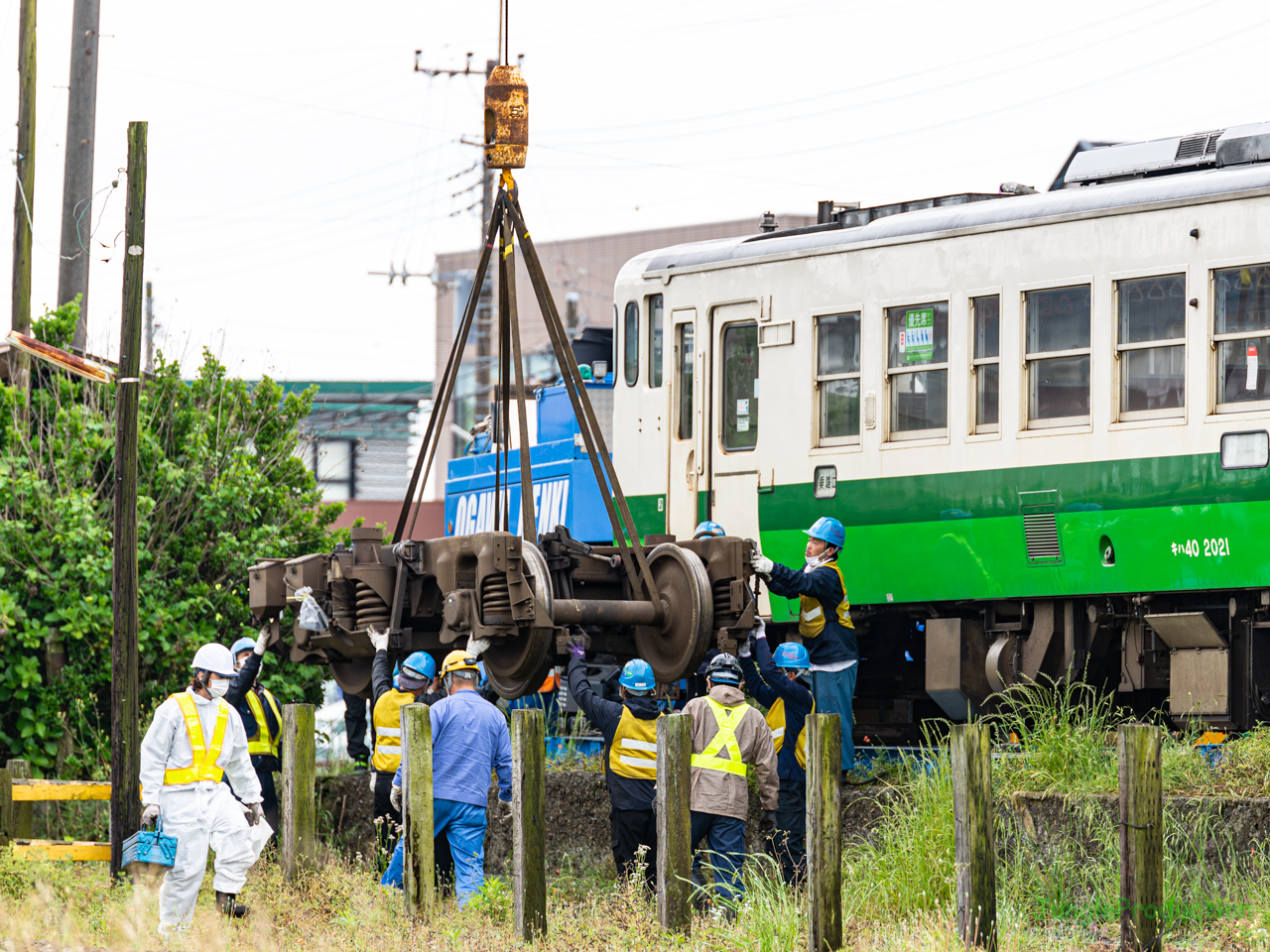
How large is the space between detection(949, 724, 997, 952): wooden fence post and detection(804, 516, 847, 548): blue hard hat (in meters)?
4.08

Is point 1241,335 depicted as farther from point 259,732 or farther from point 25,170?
point 25,170

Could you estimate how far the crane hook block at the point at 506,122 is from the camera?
1148 cm

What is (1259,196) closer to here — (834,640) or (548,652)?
(834,640)

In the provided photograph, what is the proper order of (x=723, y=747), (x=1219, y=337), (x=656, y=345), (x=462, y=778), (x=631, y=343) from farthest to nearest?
(x=631, y=343) < (x=656, y=345) < (x=1219, y=337) < (x=462, y=778) < (x=723, y=747)

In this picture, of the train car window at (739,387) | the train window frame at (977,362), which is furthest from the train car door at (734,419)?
the train window frame at (977,362)

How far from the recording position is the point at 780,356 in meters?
13.3

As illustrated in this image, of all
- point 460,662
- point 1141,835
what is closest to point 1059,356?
point 460,662

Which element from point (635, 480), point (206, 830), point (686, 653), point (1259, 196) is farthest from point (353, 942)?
point (1259, 196)

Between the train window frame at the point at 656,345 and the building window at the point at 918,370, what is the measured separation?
7.29 feet

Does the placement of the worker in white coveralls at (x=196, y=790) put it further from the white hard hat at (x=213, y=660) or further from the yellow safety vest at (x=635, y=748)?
the yellow safety vest at (x=635, y=748)

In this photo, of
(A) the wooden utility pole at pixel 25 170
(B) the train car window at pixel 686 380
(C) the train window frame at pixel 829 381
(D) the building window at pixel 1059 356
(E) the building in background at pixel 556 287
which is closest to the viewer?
(D) the building window at pixel 1059 356

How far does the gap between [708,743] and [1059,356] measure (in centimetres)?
380

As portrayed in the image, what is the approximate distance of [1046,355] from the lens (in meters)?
11.9

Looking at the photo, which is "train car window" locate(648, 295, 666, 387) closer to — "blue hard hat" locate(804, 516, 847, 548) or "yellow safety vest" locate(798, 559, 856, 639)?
"blue hard hat" locate(804, 516, 847, 548)
